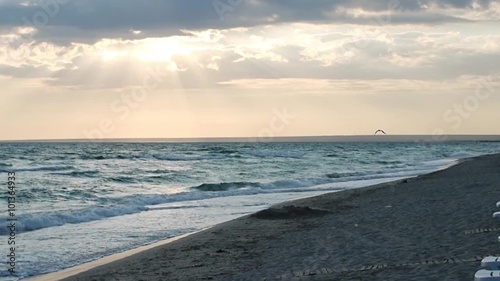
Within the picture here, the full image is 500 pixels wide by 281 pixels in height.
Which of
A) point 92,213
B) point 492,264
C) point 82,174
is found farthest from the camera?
point 82,174

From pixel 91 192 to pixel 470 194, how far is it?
1857 centimetres

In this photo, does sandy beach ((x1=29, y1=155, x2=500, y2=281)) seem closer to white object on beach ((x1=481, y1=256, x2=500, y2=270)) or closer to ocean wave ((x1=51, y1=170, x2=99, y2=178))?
white object on beach ((x1=481, y1=256, x2=500, y2=270))

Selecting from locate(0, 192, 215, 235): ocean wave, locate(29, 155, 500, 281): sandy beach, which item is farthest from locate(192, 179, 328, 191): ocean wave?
locate(29, 155, 500, 281): sandy beach

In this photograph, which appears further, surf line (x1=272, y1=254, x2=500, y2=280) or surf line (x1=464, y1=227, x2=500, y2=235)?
surf line (x1=464, y1=227, x2=500, y2=235)

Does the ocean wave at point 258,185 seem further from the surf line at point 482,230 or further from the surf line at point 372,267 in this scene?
the surf line at point 372,267

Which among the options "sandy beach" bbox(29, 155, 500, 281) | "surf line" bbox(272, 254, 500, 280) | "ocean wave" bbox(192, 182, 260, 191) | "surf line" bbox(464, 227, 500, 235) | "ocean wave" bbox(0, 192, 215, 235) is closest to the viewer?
"surf line" bbox(272, 254, 500, 280)

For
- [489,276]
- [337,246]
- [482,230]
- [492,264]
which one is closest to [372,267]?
[337,246]

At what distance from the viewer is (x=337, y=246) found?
1314 cm

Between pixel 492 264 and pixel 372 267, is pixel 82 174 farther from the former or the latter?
pixel 492 264

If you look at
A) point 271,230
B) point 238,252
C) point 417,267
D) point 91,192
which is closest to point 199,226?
point 271,230

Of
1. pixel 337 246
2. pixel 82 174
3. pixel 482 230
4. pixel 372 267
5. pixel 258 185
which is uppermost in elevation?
pixel 482 230

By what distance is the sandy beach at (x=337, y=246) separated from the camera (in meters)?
10.1

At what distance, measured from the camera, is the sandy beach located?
10.1 m

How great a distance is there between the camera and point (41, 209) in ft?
80.1
